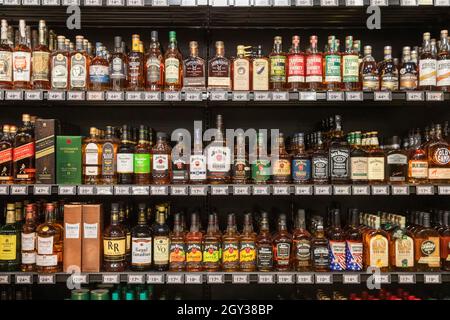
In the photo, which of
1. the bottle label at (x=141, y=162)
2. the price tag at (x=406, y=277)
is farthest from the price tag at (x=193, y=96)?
the price tag at (x=406, y=277)

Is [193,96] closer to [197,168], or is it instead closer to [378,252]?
[197,168]

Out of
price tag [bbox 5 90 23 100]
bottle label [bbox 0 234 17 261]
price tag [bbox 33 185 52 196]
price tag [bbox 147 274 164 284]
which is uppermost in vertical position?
price tag [bbox 5 90 23 100]

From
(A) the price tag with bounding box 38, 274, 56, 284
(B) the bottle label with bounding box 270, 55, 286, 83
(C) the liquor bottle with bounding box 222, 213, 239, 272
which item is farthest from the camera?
(B) the bottle label with bounding box 270, 55, 286, 83

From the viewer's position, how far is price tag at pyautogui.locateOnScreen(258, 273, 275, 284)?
2615mm

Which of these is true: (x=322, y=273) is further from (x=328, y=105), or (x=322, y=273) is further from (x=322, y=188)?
(x=328, y=105)

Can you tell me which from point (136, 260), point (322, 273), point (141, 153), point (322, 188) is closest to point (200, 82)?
point (141, 153)

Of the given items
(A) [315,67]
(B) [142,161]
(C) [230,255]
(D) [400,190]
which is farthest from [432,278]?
(B) [142,161]

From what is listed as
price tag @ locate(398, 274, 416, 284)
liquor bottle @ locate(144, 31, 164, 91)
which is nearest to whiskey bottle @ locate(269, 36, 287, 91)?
liquor bottle @ locate(144, 31, 164, 91)

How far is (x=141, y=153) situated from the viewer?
2727 mm

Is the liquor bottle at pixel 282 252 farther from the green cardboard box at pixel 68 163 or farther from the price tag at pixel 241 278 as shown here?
the green cardboard box at pixel 68 163

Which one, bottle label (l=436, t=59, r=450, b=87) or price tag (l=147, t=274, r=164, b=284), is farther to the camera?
bottle label (l=436, t=59, r=450, b=87)

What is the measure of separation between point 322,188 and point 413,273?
31.1 inches

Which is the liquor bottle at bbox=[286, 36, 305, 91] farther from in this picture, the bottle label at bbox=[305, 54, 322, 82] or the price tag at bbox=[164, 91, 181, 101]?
the price tag at bbox=[164, 91, 181, 101]

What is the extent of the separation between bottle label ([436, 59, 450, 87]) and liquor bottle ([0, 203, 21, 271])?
2.95 metres
